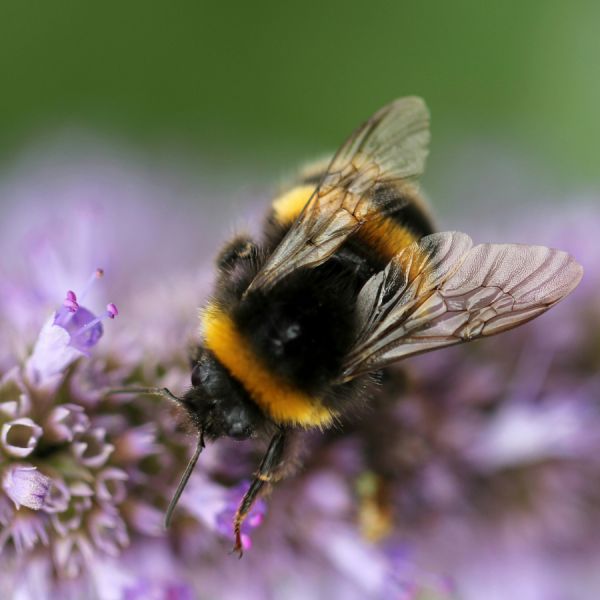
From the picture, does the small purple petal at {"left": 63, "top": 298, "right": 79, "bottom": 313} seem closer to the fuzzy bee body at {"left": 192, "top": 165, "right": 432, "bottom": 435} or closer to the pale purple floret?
the fuzzy bee body at {"left": 192, "top": 165, "right": 432, "bottom": 435}

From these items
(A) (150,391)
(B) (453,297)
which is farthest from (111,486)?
(B) (453,297)

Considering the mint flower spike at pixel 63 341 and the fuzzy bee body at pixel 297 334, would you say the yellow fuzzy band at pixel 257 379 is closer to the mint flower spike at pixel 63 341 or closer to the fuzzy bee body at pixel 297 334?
the fuzzy bee body at pixel 297 334

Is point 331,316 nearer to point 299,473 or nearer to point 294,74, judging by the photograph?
point 299,473

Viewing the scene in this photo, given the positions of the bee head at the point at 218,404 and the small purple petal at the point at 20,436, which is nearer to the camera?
the bee head at the point at 218,404

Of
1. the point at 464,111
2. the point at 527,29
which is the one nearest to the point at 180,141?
the point at 464,111

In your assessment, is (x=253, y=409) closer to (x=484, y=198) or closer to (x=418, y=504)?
(x=418, y=504)

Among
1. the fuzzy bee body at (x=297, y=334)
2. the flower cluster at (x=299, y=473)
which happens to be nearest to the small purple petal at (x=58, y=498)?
the flower cluster at (x=299, y=473)
